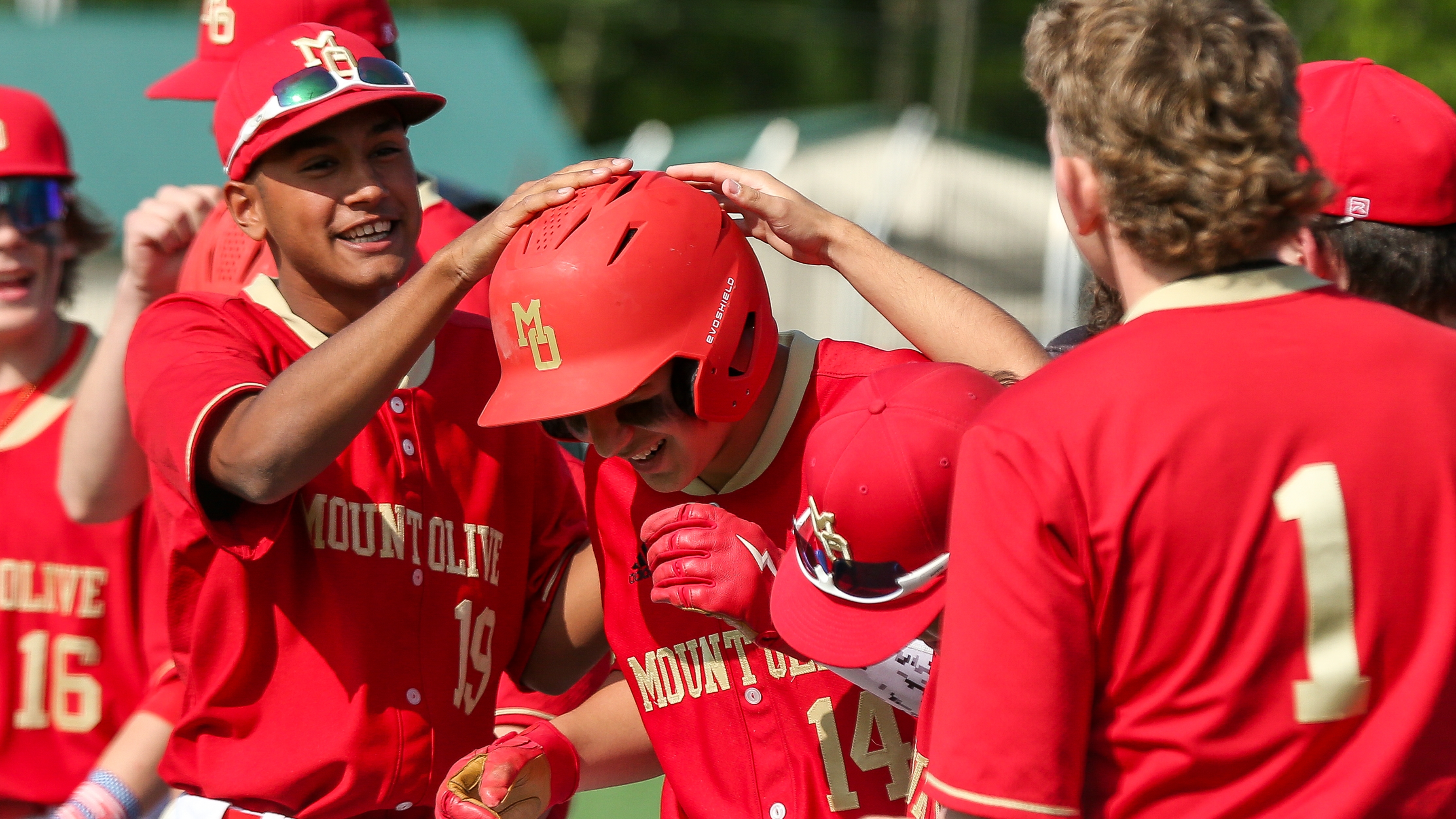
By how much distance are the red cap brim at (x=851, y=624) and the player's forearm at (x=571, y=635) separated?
4.22 feet

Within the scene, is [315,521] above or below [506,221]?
below

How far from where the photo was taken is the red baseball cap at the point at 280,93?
3.57 metres

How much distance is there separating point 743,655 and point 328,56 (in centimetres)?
181

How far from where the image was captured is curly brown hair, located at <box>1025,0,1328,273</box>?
212 centimetres

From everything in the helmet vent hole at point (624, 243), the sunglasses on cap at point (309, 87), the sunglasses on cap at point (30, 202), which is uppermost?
the sunglasses on cap at point (309, 87)

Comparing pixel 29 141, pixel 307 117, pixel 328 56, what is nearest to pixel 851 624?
pixel 307 117

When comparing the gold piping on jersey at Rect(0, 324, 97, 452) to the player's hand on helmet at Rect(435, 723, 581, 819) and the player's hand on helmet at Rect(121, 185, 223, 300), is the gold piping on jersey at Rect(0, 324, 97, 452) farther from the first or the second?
the player's hand on helmet at Rect(435, 723, 581, 819)

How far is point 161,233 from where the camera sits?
428 centimetres

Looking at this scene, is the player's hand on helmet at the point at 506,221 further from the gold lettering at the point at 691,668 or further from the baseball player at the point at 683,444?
the gold lettering at the point at 691,668

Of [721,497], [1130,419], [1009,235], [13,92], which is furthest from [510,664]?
[1009,235]

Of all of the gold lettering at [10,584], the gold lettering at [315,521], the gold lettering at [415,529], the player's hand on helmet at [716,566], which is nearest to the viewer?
the player's hand on helmet at [716,566]

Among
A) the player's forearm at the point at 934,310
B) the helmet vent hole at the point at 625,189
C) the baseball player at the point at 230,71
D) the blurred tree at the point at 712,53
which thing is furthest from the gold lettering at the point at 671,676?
the blurred tree at the point at 712,53

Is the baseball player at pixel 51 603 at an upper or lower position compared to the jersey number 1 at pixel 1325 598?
lower

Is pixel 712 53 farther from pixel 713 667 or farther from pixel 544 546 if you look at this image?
pixel 713 667
